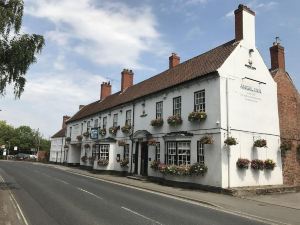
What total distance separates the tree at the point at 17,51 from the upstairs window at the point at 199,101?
36.1 ft

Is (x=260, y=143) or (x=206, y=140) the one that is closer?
(x=206, y=140)

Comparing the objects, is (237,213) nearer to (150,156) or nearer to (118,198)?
(118,198)

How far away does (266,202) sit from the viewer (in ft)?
52.2

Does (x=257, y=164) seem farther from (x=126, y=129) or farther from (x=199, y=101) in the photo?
(x=126, y=129)

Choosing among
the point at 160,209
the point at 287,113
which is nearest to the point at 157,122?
the point at 287,113

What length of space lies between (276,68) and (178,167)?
1073 cm

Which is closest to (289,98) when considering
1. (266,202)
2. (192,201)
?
(266,202)

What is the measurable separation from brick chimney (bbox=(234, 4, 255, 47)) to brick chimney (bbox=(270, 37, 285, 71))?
10.7 feet

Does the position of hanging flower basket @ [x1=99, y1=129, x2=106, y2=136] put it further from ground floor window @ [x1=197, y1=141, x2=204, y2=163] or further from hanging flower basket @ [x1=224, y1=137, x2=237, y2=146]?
hanging flower basket @ [x1=224, y1=137, x2=237, y2=146]

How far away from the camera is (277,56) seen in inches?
971

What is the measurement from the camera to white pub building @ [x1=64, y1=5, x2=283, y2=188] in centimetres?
1958

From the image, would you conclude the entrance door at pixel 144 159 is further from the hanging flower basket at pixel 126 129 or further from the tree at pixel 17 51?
the tree at pixel 17 51

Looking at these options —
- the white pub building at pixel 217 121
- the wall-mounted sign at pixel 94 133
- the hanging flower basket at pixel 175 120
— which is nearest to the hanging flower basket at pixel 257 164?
the white pub building at pixel 217 121

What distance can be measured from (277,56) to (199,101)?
7.80 m
